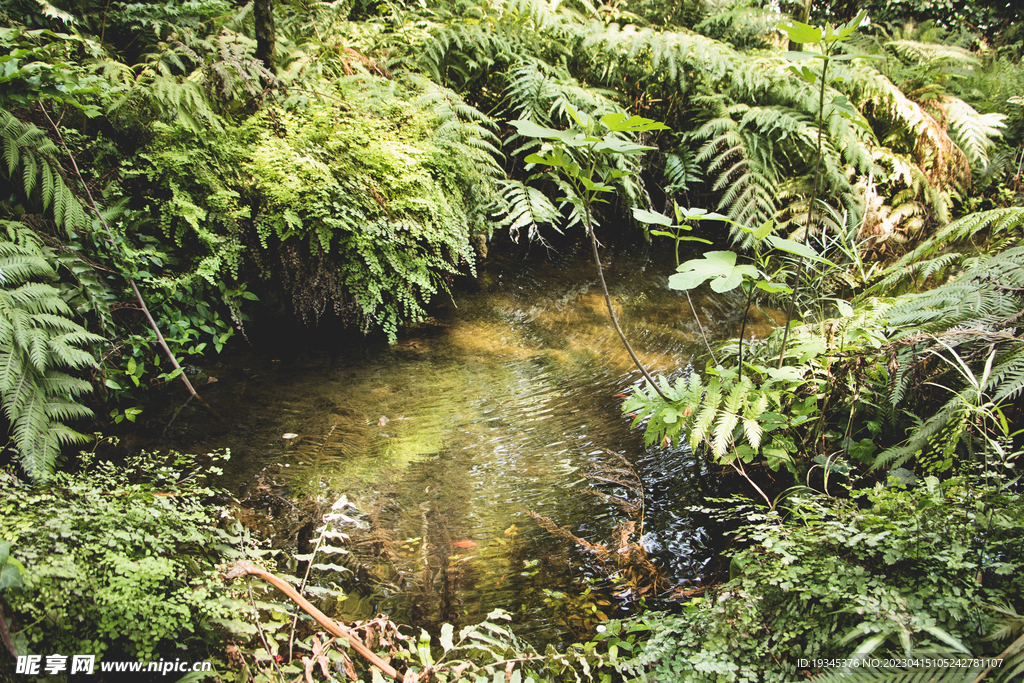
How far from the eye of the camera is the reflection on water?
1.75 m

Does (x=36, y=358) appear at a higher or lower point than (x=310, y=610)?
higher

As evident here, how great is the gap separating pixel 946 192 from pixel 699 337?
10.1ft

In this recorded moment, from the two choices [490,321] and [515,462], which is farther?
[490,321]

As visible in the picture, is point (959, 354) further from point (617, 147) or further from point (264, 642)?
point (264, 642)

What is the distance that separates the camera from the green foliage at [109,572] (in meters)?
1.01

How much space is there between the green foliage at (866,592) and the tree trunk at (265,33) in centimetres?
376

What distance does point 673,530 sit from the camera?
1.93m

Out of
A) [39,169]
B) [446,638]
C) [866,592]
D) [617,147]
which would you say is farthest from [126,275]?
[866,592]

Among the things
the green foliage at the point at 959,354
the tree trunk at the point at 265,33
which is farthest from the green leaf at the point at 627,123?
the tree trunk at the point at 265,33

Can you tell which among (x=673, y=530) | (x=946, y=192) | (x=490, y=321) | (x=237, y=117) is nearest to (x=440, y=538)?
(x=673, y=530)

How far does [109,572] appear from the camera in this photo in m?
1.08

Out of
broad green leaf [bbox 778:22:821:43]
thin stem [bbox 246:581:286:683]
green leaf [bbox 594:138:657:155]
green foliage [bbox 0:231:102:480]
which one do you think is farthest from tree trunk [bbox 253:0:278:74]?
thin stem [bbox 246:581:286:683]

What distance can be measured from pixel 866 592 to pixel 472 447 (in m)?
1.66

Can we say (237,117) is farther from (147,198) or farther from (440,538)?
(440,538)
